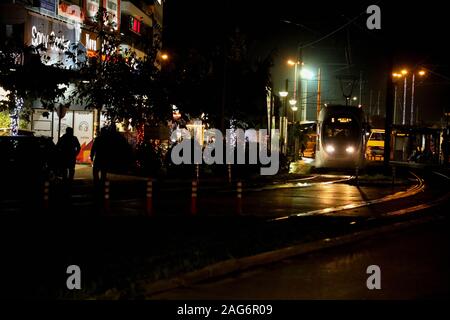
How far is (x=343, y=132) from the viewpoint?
132 ft

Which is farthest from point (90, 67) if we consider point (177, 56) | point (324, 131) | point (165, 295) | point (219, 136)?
point (165, 295)

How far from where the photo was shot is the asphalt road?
9.23 m

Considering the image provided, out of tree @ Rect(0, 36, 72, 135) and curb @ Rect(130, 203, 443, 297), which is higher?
tree @ Rect(0, 36, 72, 135)

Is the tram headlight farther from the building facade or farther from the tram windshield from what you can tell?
the building facade

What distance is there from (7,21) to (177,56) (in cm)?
1224

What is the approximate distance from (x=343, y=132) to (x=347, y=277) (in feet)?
99.3

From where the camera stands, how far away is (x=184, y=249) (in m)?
11.8

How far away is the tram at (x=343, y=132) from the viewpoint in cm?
4003

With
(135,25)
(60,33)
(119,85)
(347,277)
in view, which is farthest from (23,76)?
(347,277)

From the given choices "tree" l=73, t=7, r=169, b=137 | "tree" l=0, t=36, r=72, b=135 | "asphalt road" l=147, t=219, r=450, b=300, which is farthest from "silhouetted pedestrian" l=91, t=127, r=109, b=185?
"tree" l=73, t=7, r=169, b=137

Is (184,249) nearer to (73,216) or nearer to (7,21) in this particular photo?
(73,216)

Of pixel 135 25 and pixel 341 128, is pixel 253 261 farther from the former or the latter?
pixel 135 25

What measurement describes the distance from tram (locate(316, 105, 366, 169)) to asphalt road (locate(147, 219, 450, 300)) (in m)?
26.4

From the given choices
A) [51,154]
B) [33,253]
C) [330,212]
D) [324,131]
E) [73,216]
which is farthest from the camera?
[324,131]
